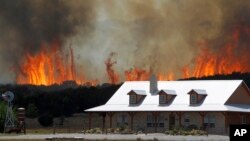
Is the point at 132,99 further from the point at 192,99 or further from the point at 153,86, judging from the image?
the point at 192,99

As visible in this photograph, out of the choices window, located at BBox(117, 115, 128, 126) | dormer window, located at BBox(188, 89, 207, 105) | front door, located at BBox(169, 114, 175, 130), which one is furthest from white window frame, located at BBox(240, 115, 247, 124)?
window, located at BBox(117, 115, 128, 126)

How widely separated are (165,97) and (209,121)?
642cm

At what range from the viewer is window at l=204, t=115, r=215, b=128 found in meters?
56.2

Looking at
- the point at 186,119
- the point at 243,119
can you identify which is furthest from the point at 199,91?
the point at 243,119

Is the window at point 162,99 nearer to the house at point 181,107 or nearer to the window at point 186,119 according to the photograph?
the house at point 181,107

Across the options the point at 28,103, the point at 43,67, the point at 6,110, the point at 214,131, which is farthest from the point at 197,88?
the point at 43,67

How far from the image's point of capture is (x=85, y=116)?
91938 mm

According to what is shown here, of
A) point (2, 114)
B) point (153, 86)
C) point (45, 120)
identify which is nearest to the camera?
point (153, 86)

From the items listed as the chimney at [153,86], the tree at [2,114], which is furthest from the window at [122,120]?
the tree at [2,114]

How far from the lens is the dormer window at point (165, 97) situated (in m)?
60.4

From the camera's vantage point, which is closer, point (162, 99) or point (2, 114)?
point (162, 99)

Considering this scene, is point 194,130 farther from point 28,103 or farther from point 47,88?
point 47,88

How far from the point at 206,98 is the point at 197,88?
119 inches

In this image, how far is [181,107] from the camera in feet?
190
